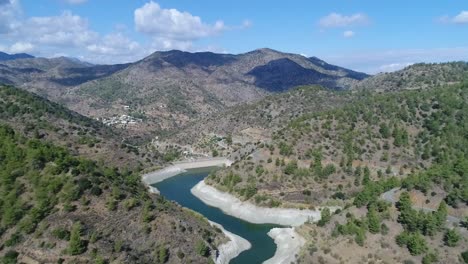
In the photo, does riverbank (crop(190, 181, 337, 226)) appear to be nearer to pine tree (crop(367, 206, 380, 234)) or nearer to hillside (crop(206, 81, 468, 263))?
hillside (crop(206, 81, 468, 263))

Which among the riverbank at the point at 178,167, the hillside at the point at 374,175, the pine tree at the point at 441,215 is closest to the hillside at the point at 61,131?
the riverbank at the point at 178,167

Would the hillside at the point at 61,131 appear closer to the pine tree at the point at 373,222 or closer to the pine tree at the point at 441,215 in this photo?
the pine tree at the point at 373,222

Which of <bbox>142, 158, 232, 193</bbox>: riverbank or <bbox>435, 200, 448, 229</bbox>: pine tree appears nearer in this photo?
<bbox>435, 200, 448, 229</bbox>: pine tree

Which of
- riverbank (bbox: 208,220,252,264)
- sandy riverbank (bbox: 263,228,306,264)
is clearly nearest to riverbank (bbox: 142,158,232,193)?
riverbank (bbox: 208,220,252,264)

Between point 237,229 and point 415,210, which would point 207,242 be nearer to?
point 237,229

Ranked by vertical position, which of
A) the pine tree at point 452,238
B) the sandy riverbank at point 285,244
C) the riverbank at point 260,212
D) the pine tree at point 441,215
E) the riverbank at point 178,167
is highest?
the pine tree at point 441,215

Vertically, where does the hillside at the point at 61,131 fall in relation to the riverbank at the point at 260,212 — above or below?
above
